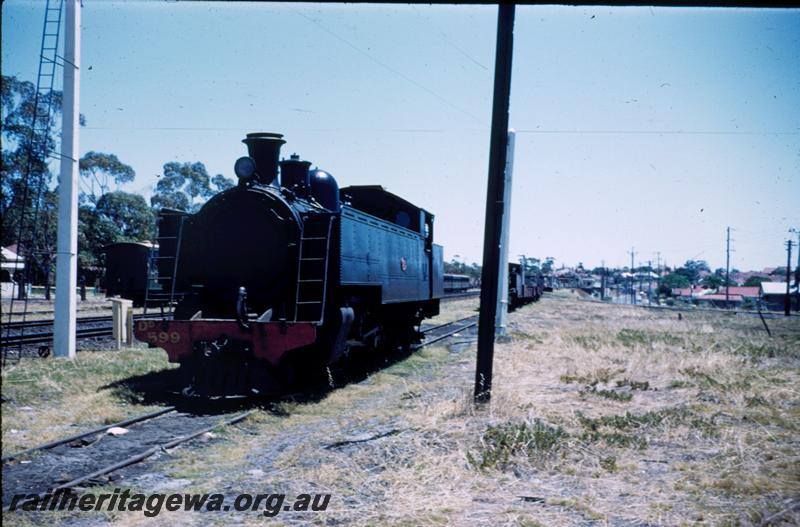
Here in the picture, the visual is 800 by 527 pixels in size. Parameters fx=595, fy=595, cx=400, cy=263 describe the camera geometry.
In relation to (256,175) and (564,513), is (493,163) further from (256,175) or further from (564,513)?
(564,513)

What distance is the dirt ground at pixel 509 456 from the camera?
4145 mm

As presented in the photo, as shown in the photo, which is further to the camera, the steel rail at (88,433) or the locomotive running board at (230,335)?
the locomotive running board at (230,335)

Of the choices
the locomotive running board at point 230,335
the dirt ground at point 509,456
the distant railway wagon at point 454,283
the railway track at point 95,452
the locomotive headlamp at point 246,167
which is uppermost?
the locomotive headlamp at point 246,167

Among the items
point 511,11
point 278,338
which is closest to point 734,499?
point 278,338

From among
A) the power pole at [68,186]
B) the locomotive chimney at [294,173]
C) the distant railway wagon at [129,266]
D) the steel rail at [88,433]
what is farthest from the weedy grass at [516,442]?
the distant railway wagon at [129,266]

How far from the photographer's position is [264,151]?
877 cm

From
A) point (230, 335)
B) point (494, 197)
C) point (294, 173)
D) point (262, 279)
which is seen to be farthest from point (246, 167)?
point (494, 197)

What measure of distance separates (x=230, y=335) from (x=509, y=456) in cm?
403

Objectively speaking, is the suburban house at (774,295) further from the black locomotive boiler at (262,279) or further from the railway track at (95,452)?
the railway track at (95,452)

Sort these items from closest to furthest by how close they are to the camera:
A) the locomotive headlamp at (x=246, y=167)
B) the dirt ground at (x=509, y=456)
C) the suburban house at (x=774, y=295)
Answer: the dirt ground at (x=509, y=456) → the locomotive headlamp at (x=246, y=167) → the suburban house at (x=774, y=295)

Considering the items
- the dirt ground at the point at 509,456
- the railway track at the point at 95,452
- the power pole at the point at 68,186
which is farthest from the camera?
the power pole at the point at 68,186

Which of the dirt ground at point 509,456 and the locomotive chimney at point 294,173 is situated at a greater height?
the locomotive chimney at point 294,173

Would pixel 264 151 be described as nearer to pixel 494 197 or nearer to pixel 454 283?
pixel 494 197

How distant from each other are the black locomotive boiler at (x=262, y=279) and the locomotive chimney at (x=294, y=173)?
0.05 ft
